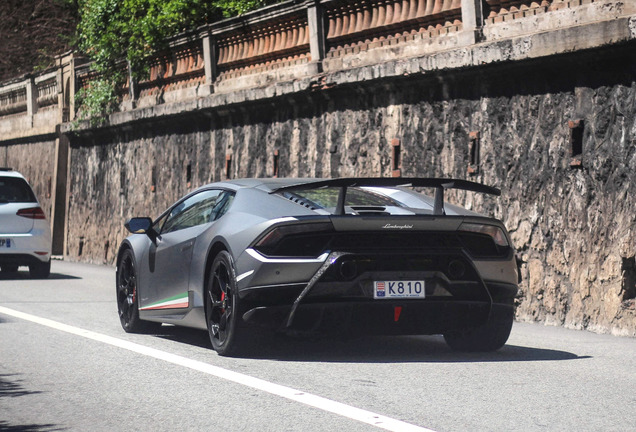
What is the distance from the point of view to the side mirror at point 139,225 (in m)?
10.3

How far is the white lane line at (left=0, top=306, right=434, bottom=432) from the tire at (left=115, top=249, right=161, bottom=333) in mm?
320

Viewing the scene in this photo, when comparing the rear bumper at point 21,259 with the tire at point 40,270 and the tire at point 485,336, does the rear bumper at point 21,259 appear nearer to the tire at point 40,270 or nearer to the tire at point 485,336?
the tire at point 40,270

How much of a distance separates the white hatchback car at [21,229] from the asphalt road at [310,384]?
25.0ft

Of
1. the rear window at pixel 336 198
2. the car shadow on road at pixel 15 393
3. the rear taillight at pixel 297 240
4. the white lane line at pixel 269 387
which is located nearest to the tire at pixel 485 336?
the rear window at pixel 336 198

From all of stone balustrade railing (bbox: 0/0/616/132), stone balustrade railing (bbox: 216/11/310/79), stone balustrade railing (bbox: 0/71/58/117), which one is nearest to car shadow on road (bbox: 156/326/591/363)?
stone balustrade railing (bbox: 0/0/616/132)

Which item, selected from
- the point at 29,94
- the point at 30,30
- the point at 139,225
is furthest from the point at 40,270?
the point at 30,30

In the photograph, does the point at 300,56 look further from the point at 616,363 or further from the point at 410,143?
the point at 616,363

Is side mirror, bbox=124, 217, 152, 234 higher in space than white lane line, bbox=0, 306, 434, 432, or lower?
higher

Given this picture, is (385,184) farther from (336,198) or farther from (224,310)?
(224,310)

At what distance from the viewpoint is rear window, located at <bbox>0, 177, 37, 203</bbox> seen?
61.8 feet

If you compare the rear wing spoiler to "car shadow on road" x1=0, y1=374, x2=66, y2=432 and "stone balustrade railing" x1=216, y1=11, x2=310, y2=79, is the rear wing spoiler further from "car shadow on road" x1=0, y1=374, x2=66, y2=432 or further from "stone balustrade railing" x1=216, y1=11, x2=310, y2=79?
"stone balustrade railing" x1=216, y1=11, x2=310, y2=79

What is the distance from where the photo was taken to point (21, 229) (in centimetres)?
1877

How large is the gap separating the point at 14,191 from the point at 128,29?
587 centimetres

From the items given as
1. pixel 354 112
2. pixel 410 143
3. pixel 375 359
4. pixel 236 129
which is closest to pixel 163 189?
pixel 236 129
